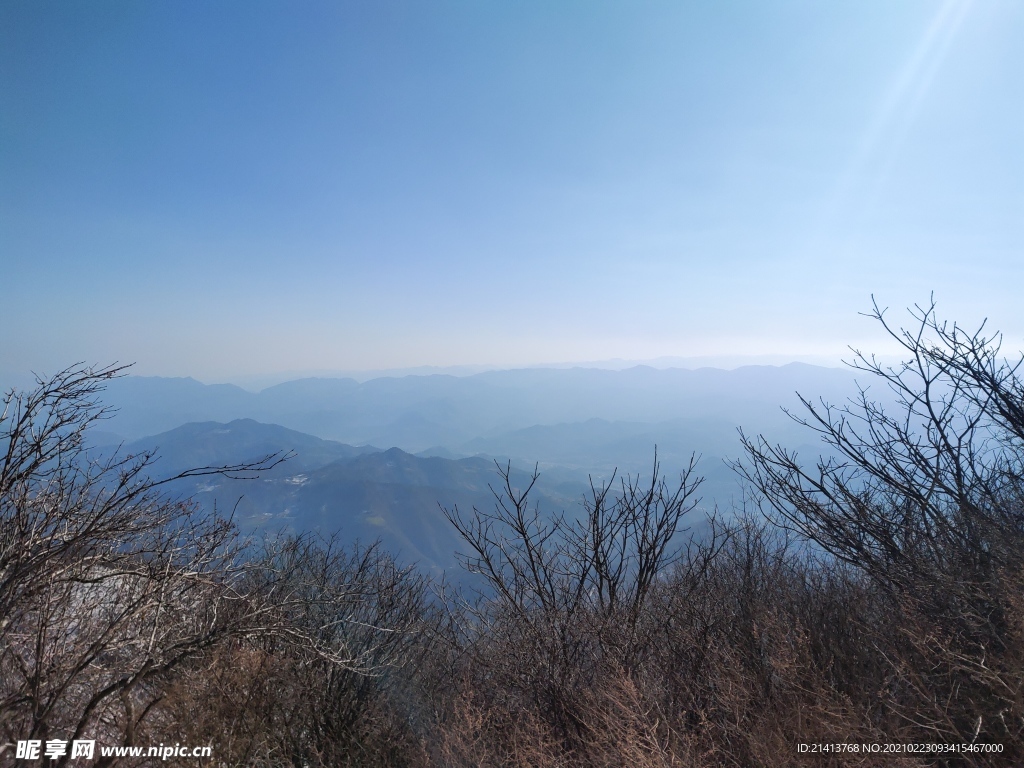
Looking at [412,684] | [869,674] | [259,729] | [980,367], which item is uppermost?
[980,367]

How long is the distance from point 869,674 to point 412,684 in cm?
1383

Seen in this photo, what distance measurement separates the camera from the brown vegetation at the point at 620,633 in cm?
514

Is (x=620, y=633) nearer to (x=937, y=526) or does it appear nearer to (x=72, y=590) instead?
(x=937, y=526)

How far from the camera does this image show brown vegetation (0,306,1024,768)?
5145 millimetres

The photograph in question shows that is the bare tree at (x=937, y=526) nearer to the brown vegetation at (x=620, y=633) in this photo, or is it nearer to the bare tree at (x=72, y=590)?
the brown vegetation at (x=620, y=633)

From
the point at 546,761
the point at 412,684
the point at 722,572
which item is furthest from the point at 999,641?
the point at 412,684

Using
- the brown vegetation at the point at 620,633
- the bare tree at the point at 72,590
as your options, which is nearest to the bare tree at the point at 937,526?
the brown vegetation at the point at 620,633

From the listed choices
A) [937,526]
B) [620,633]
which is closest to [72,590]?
[620,633]


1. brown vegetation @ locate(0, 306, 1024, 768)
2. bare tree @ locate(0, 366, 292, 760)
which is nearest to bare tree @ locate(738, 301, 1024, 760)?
brown vegetation @ locate(0, 306, 1024, 768)

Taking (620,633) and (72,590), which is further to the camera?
(620,633)

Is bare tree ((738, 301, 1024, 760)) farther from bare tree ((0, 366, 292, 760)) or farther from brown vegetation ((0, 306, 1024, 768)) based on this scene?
bare tree ((0, 366, 292, 760))

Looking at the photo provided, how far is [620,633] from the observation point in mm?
7910

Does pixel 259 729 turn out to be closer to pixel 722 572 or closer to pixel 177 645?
pixel 177 645

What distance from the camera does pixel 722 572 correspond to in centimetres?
1677
